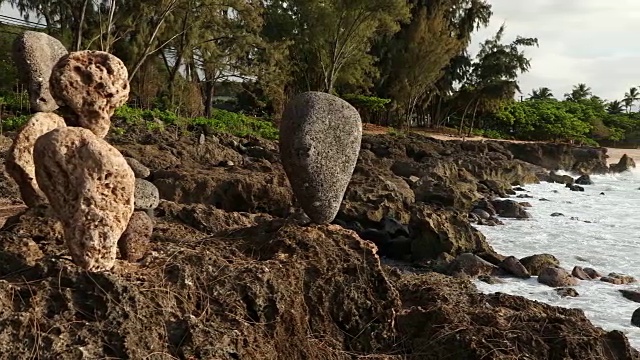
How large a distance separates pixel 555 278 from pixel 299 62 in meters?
26.0

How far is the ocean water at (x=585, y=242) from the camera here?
885 cm

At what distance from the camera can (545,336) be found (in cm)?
467

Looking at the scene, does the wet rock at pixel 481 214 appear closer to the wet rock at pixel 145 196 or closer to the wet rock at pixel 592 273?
the wet rock at pixel 592 273

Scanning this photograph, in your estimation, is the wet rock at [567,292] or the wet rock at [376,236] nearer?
the wet rock at [567,292]

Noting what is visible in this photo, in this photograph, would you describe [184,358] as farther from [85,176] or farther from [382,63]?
[382,63]

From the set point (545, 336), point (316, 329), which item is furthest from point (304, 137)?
point (545, 336)

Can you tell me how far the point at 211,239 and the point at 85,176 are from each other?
157cm

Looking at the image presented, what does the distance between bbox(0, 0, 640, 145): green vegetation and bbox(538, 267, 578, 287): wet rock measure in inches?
485

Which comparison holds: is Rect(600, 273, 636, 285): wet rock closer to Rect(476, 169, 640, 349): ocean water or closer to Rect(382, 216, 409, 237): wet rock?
Rect(476, 169, 640, 349): ocean water

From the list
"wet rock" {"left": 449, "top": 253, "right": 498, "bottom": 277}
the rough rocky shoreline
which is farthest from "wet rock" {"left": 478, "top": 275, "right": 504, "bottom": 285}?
the rough rocky shoreline

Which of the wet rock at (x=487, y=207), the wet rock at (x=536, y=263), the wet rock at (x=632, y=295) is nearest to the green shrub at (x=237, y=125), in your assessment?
the wet rock at (x=487, y=207)

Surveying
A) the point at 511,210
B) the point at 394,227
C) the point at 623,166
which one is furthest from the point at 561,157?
the point at 394,227

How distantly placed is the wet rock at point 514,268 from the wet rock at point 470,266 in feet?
1.04

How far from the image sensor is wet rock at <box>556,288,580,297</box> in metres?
9.16
